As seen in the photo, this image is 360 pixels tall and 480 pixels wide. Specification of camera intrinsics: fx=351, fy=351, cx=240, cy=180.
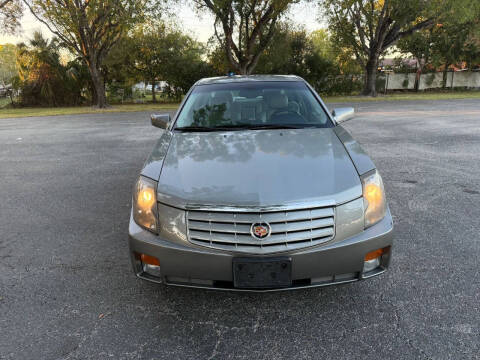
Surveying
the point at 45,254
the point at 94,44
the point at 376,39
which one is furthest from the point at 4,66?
the point at 45,254

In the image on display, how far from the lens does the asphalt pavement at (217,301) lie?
204 cm

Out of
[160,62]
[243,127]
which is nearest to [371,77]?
[160,62]

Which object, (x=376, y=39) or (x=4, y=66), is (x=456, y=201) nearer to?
(x=376, y=39)

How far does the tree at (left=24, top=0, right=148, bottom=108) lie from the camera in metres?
17.3

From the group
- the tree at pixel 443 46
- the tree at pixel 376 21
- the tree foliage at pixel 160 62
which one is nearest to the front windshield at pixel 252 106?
the tree at pixel 376 21

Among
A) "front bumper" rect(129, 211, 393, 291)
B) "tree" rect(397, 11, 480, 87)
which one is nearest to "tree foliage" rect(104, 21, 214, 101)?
"tree" rect(397, 11, 480, 87)

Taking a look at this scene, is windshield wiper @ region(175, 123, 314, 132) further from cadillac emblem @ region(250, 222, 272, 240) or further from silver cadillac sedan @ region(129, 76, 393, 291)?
cadillac emblem @ region(250, 222, 272, 240)

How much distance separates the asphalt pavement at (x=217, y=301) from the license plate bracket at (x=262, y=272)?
13.8 inches

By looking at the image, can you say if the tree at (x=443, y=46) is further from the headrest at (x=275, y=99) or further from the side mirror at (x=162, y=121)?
the side mirror at (x=162, y=121)

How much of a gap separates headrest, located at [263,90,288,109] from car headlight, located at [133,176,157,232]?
5.44ft

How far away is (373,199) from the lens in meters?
2.25

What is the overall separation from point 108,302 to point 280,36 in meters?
25.6

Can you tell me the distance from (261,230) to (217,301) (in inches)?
31.4

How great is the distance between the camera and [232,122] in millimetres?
3260
